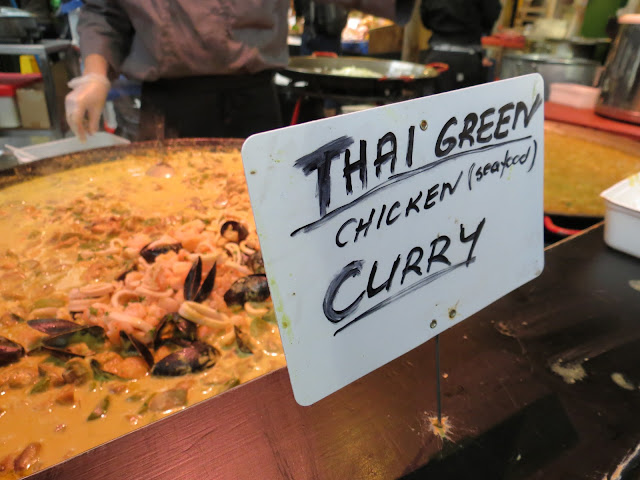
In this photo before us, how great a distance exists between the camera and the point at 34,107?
488cm

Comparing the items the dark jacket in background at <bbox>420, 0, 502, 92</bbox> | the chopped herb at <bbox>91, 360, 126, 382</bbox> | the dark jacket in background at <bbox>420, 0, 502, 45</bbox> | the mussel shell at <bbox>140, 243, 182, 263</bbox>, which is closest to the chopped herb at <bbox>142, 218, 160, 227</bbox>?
the mussel shell at <bbox>140, 243, 182, 263</bbox>

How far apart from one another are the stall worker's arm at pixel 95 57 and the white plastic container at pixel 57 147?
0.94 feet

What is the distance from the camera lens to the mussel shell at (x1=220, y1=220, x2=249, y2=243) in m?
1.61

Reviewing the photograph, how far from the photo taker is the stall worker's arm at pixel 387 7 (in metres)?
2.90

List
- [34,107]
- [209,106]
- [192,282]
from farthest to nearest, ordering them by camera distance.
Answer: [34,107], [209,106], [192,282]

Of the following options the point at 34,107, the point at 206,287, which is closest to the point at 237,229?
the point at 206,287

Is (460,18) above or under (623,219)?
above

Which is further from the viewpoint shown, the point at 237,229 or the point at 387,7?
the point at 387,7

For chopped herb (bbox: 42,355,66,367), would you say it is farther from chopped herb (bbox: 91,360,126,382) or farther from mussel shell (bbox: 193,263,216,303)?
mussel shell (bbox: 193,263,216,303)

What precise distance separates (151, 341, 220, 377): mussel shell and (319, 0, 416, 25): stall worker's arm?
256cm

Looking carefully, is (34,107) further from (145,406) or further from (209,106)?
(145,406)

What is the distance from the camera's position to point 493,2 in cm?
524

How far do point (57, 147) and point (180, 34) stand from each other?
1.18 meters

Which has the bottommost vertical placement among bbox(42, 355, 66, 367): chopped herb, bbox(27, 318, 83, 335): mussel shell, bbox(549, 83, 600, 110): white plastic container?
bbox(42, 355, 66, 367): chopped herb
